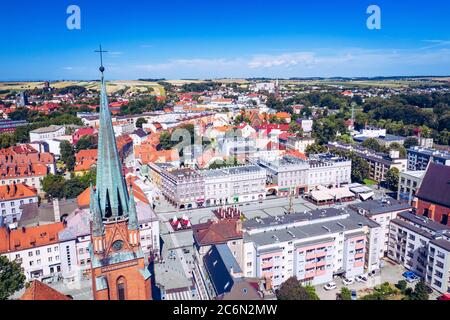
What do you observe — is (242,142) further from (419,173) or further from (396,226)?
(396,226)

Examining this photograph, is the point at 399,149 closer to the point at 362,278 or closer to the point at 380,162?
the point at 380,162

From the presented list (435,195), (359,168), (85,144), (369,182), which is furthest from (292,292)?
(85,144)

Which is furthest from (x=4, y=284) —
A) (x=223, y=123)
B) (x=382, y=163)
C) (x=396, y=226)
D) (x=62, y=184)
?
(x=223, y=123)

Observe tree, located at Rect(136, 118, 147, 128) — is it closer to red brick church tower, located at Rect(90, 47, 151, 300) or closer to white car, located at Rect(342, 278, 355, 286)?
white car, located at Rect(342, 278, 355, 286)

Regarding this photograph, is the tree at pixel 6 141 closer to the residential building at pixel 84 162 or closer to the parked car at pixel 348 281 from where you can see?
the residential building at pixel 84 162

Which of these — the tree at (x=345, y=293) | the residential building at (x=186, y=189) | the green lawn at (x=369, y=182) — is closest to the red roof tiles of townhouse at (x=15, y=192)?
the residential building at (x=186, y=189)
